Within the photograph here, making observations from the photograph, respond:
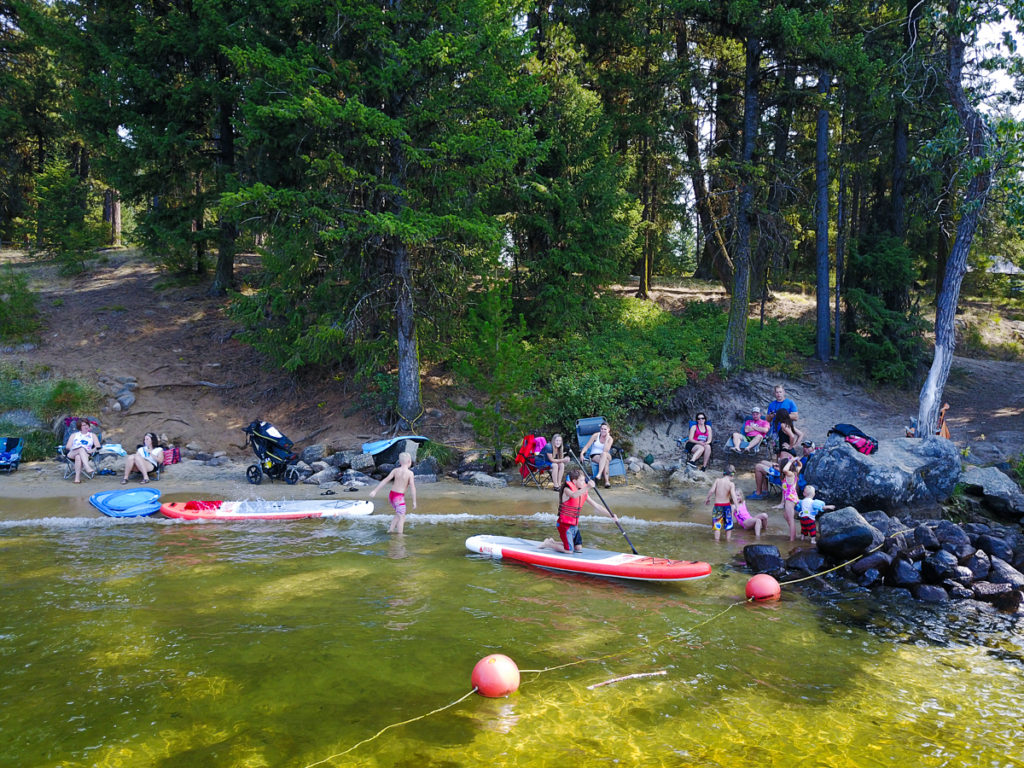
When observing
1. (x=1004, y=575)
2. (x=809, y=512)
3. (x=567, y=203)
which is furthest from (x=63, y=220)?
(x=1004, y=575)

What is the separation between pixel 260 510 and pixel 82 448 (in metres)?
4.65

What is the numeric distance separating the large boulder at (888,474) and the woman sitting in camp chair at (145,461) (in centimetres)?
1333

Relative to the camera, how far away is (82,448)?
1400 cm

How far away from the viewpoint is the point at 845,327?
2083 centimetres

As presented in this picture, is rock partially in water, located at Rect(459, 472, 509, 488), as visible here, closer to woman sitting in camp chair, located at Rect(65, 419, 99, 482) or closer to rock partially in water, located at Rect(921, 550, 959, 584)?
rock partially in water, located at Rect(921, 550, 959, 584)

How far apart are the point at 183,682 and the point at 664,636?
17.0 feet

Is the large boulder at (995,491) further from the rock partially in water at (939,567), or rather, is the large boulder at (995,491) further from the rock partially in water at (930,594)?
the rock partially in water at (930,594)

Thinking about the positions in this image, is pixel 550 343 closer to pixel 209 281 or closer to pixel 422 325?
pixel 422 325

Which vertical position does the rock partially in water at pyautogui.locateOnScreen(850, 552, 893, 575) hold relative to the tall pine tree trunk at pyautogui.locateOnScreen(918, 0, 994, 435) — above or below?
below

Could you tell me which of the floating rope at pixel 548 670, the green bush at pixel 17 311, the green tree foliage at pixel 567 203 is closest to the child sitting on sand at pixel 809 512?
the floating rope at pixel 548 670

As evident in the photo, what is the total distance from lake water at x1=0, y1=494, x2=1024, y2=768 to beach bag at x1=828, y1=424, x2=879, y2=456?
4.82 metres

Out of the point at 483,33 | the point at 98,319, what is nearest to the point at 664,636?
the point at 483,33

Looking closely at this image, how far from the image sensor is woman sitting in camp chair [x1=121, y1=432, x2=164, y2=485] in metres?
14.1

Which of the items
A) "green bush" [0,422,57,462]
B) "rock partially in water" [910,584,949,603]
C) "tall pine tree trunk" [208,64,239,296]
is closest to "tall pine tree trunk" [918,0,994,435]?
"rock partially in water" [910,584,949,603]
